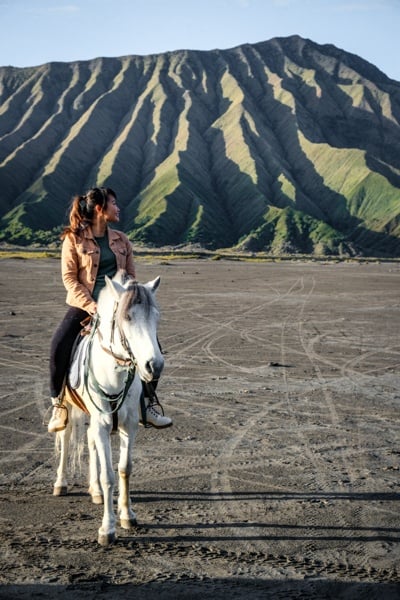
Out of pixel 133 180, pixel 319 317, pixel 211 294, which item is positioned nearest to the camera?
pixel 319 317

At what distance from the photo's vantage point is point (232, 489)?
7.22 metres

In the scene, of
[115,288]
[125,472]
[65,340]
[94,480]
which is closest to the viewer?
[115,288]

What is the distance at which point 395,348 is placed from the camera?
56.7ft

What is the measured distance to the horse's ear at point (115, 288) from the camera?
5.36 m

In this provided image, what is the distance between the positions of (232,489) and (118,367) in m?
2.42

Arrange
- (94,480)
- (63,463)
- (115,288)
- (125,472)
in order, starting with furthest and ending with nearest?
(63,463), (94,480), (125,472), (115,288)

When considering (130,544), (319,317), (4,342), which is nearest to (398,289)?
(319,317)

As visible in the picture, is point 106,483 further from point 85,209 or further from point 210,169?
point 210,169

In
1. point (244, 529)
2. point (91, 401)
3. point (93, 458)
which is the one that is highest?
point (91, 401)

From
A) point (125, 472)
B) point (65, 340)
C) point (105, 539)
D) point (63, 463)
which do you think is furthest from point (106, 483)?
point (65, 340)

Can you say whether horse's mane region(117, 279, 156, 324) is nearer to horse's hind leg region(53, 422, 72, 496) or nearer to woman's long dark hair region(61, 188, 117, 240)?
woman's long dark hair region(61, 188, 117, 240)

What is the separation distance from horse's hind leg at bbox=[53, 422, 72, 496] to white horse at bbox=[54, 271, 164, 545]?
90 centimetres

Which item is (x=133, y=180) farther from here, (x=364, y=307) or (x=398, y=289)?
(x=364, y=307)

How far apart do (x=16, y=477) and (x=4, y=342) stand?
1020 cm
